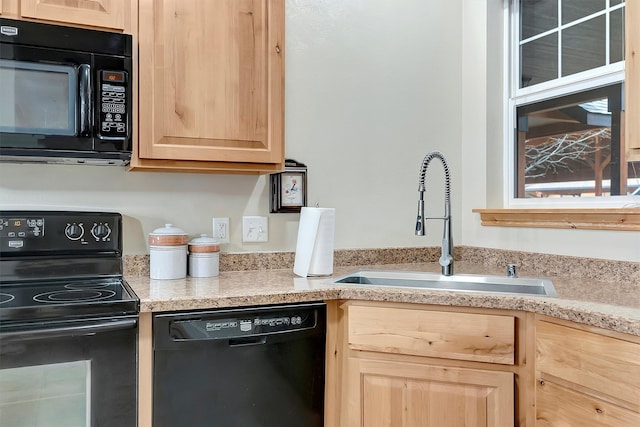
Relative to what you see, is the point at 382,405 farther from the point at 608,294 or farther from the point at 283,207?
the point at 283,207

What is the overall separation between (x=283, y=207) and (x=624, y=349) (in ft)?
4.40

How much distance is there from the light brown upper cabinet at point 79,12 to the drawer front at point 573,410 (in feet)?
5.65

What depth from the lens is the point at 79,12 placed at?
1.56 metres

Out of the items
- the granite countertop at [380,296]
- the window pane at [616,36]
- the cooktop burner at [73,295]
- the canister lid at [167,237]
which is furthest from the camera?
the window pane at [616,36]

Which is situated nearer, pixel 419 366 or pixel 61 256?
pixel 419 366

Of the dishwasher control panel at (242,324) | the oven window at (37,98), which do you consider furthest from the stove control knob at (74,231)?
the dishwasher control panel at (242,324)

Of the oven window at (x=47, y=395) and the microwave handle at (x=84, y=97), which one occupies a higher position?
the microwave handle at (x=84, y=97)

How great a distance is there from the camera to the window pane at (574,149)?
1.92 meters

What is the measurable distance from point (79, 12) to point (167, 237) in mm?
793

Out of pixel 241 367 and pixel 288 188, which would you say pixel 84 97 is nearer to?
pixel 288 188

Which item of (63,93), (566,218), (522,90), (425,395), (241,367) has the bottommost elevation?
(425,395)

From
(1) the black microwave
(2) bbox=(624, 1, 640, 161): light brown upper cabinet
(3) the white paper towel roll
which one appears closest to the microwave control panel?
(1) the black microwave

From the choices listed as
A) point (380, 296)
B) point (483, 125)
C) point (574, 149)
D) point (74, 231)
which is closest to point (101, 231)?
point (74, 231)

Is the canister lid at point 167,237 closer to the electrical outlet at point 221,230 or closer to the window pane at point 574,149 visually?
the electrical outlet at point 221,230
